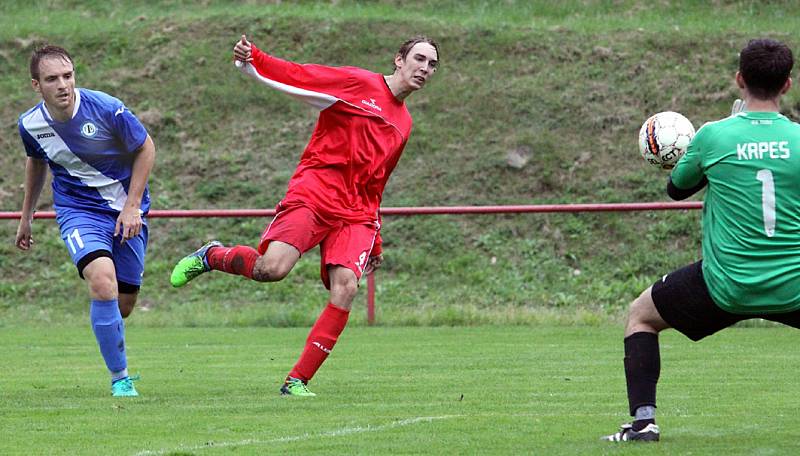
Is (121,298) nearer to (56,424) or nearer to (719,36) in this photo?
(56,424)

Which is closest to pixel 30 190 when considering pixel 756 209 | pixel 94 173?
pixel 94 173

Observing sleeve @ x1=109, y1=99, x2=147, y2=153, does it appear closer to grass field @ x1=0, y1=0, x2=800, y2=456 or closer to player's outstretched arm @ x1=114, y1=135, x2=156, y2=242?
player's outstretched arm @ x1=114, y1=135, x2=156, y2=242

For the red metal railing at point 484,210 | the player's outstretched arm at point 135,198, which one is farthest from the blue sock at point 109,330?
the red metal railing at point 484,210

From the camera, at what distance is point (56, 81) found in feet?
26.7

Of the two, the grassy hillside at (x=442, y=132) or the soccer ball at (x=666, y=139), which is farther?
the grassy hillside at (x=442, y=132)

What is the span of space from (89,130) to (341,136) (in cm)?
165

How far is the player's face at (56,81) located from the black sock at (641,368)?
4.04 meters

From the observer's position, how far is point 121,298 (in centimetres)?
911

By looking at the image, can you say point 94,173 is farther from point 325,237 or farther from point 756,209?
point 756,209

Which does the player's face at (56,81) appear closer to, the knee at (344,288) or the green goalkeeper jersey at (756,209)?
the knee at (344,288)

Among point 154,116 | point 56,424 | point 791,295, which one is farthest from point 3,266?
point 791,295

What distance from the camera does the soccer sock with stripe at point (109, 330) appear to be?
8.30m

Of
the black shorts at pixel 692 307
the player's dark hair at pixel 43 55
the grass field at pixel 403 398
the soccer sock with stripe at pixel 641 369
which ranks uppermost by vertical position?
the player's dark hair at pixel 43 55

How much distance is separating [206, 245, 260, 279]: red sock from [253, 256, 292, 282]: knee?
54 mm
